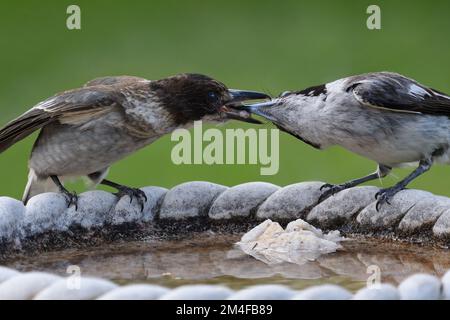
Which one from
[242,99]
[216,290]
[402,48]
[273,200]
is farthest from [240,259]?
[402,48]

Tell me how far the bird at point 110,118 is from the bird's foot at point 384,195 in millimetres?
1021

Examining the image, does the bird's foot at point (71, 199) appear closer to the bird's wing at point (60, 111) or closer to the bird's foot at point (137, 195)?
the bird's foot at point (137, 195)

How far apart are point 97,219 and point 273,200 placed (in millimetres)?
1021

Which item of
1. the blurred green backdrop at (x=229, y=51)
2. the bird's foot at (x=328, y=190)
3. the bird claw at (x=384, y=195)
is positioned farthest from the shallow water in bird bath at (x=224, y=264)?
the blurred green backdrop at (x=229, y=51)

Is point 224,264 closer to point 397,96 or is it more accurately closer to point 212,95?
point 212,95

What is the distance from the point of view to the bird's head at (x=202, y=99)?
665cm

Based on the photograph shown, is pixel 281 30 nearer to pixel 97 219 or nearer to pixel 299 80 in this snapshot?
pixel 299 80

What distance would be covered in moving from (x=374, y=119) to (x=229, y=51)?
7947mm

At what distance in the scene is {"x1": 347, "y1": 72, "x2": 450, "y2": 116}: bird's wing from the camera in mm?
6504

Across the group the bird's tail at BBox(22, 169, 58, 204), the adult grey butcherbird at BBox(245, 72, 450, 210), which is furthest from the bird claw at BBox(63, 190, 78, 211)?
the adult grey butcherbird at BBox(245, 72, 450, 210)

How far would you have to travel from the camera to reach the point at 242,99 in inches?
263

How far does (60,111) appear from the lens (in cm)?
679

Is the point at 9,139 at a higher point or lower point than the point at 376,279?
higher

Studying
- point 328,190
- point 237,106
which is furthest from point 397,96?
point 237,106
